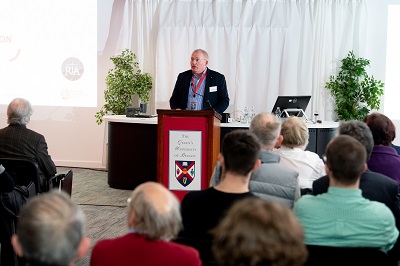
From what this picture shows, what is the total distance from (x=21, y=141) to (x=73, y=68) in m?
4.64

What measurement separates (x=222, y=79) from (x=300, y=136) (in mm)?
3167

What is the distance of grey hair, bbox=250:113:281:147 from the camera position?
3.67 meters

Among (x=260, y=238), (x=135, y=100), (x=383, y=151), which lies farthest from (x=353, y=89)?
(x=260, y=238)

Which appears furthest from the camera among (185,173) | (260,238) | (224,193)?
(185,173)

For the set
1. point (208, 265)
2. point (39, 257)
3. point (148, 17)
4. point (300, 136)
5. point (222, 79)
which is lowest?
point (208, 265)

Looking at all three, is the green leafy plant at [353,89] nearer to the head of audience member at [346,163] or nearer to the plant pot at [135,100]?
the plant pot at [135,100]

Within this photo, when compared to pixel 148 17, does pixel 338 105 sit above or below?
below

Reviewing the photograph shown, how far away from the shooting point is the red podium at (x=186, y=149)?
5082 millimetres

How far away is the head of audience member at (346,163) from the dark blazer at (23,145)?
2814 millimetres

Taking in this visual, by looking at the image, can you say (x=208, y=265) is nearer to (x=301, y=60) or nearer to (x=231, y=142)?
(x=231, y=142)

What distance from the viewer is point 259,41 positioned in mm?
8719

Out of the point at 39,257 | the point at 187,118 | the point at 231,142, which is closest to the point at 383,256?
the point at 231,142

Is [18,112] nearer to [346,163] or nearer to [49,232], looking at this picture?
[346,163]

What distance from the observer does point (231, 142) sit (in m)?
2.80
